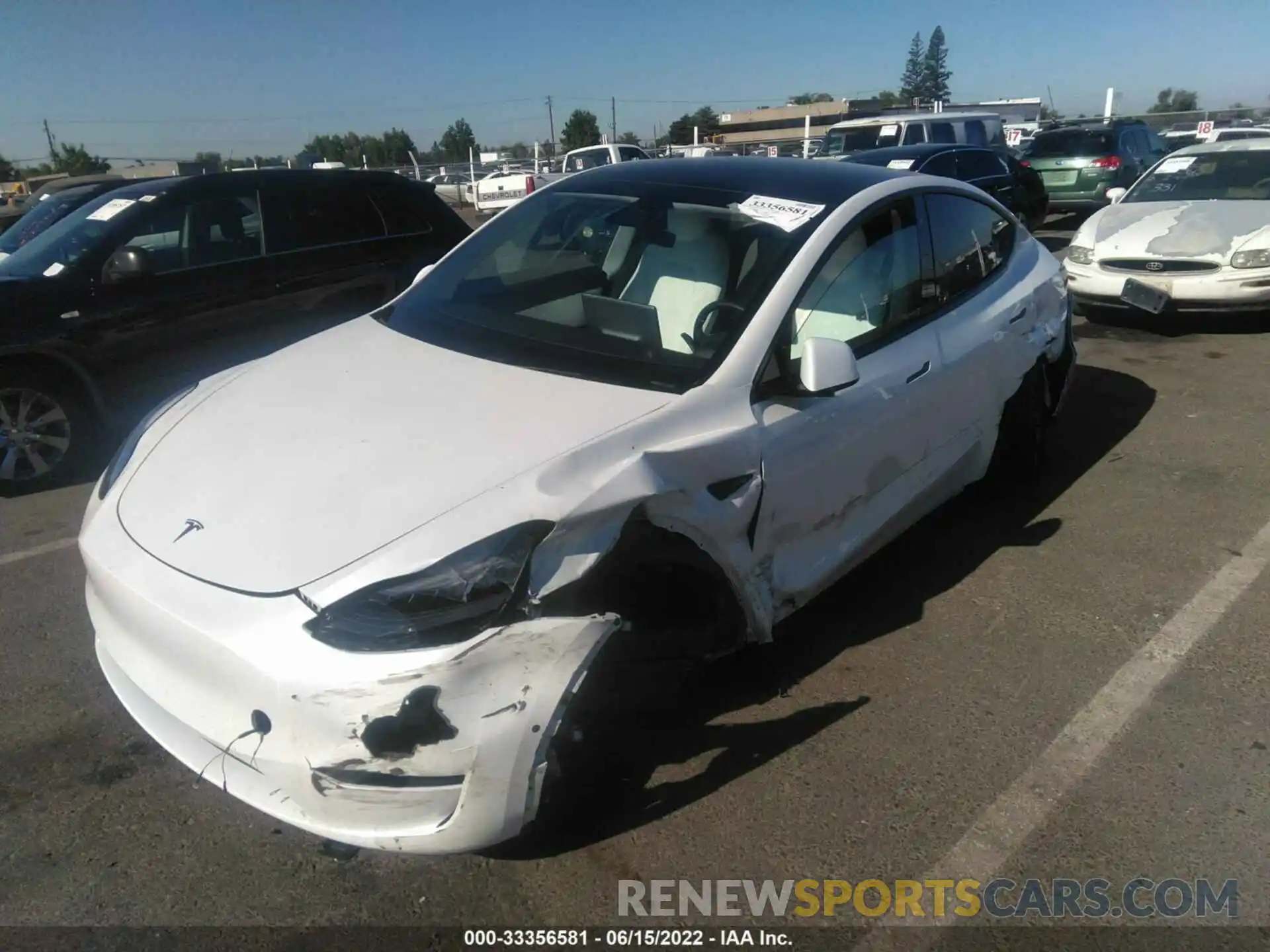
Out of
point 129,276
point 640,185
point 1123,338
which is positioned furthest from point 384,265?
point 1123,338

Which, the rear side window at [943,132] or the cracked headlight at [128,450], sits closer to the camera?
the cracked headlight at [128,450]

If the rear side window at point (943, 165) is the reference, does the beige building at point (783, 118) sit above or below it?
above

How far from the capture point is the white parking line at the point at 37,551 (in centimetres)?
423

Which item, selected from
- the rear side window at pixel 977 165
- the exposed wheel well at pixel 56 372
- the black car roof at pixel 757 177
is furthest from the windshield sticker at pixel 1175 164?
the exposed wheel well at pixel 56 372

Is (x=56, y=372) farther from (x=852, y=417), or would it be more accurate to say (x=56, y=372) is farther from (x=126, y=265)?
(x=852, y=417)

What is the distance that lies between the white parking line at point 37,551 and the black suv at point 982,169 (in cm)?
972

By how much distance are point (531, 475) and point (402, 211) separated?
4.83 meters

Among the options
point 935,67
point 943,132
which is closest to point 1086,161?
point 943,132

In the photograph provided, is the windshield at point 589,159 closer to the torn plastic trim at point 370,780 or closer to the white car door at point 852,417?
the white car door at point 852,417

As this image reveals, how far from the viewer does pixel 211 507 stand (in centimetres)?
242

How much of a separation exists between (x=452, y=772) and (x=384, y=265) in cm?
494

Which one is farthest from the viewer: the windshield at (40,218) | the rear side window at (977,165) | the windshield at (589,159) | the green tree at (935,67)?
the green tree at (935,67)

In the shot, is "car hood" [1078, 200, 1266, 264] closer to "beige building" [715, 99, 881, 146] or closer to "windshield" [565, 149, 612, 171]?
"windshield" [565, 149, 612, 171]

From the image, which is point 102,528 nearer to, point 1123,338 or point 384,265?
point 384,265
